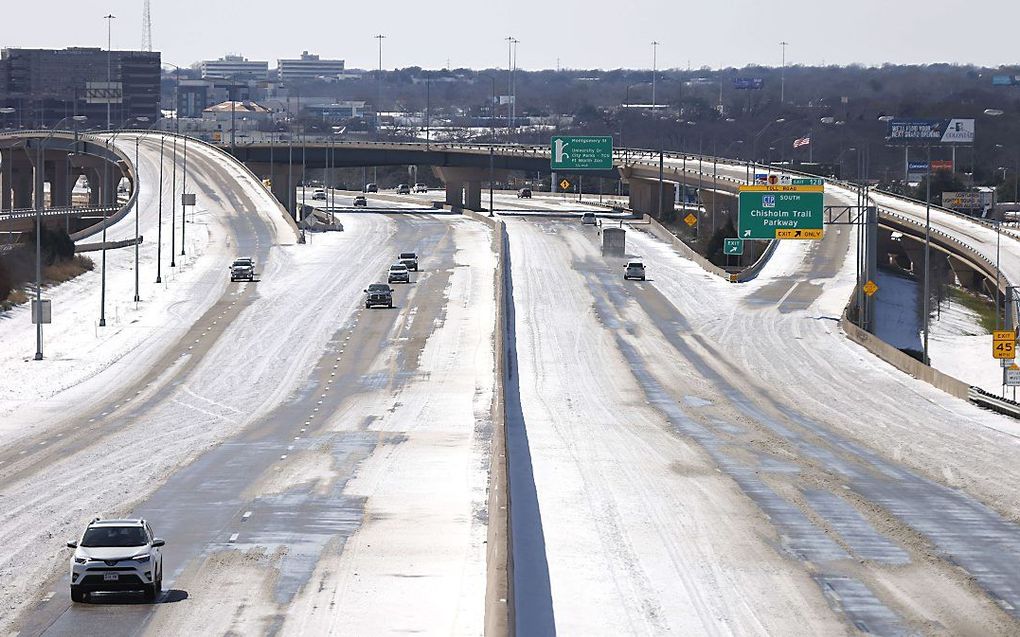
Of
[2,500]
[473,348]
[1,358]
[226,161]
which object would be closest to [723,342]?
[473,348]

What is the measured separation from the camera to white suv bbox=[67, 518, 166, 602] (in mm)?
27953

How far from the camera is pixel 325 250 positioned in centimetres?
11831

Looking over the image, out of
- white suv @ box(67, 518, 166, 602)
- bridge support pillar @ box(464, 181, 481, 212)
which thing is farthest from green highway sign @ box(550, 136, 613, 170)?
white suv @ box(67, 518, 166, 602)

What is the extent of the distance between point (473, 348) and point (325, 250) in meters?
47.7

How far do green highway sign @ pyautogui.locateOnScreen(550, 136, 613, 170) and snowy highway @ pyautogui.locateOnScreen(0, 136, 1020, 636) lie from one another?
158 ft

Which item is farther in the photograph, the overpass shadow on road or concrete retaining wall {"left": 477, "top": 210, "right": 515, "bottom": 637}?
the overpass shadow on road

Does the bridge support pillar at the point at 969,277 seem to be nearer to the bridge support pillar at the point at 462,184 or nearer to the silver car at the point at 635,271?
the silver car at the point at 635,271

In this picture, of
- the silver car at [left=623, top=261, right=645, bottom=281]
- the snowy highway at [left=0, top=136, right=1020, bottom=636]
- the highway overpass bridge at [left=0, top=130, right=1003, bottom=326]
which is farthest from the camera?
the highway overpass bridge at [left=0, top=130, right=1003, bottom=326]

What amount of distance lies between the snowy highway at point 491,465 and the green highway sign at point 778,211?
424 cm

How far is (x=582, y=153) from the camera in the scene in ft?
481

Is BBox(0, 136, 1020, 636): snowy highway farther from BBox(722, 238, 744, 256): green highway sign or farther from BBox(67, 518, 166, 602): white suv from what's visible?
BBox(722, 238, 744, 256): green highway sign

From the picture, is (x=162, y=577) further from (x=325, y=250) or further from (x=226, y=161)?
(x=226, y=161)

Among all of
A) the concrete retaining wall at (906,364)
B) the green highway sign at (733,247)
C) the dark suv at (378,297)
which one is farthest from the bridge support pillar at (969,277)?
the dark suv at (378,297)

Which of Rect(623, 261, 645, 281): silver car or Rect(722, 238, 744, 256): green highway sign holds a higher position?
Rect(722, 238, 744, 256): green highway sign
